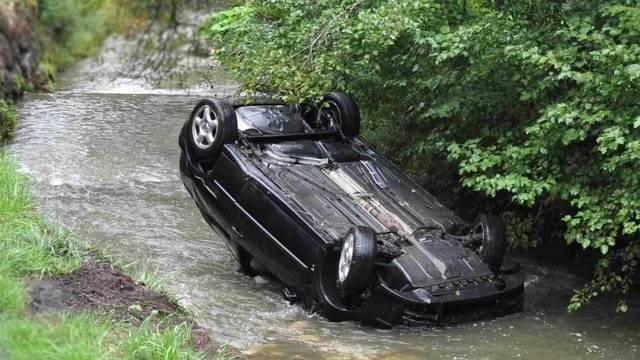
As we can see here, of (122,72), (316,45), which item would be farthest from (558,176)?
(122,72)

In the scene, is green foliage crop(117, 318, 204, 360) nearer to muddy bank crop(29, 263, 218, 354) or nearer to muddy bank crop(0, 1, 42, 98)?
muddy bank crop(29, 263, 218, 354)

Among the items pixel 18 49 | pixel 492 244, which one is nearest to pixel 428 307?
pixel 492 244

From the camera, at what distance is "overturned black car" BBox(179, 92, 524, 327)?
6.35 m

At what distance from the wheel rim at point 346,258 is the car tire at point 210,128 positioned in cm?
178

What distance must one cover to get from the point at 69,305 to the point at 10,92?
1387 cm

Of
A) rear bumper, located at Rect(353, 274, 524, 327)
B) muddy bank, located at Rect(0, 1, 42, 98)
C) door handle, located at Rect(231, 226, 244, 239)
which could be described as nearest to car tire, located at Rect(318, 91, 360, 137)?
door handle, located at Rect(231, 226, 244, 239)

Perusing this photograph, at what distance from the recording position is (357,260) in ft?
20.2

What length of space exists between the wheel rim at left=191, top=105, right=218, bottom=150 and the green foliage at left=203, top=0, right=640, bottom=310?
100cm

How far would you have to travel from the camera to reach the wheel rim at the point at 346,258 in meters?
6.26

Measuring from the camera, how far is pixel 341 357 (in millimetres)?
5875

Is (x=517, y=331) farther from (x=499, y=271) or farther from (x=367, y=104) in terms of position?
(x=367, y=104)

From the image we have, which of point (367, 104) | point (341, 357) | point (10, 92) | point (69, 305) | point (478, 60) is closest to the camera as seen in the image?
point (69, 305)

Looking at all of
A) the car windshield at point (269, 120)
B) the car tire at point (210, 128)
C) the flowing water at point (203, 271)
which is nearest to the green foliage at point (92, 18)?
the flowing water at point (203, 271)

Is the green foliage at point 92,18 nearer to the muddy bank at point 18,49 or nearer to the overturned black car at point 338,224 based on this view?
the overturned black car at point 338,224
